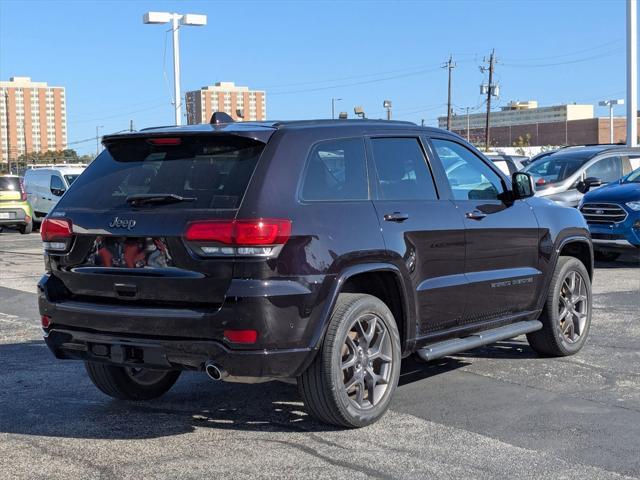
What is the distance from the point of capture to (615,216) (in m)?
13.5

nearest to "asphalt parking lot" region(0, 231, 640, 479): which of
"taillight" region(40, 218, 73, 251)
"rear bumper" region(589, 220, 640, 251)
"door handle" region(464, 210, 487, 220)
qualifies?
"taillight" region(40, 218, 73, 251)

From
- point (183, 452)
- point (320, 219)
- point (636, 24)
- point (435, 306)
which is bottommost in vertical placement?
point (183, 452)

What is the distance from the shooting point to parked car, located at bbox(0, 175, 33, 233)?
955 inches

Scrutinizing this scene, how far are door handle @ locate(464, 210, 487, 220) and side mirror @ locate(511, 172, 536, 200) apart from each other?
496 mm

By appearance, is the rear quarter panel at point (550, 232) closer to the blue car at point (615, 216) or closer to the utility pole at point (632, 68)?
the blue car at point (615, 216)

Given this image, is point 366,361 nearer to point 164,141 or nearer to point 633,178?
point 164,141

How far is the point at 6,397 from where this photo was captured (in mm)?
6043

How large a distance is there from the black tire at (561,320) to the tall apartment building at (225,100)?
57.0 m

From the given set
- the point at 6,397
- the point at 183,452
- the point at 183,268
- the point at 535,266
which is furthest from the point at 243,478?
the point at 535,266

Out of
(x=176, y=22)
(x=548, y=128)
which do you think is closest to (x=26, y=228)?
(x=176, y=22)

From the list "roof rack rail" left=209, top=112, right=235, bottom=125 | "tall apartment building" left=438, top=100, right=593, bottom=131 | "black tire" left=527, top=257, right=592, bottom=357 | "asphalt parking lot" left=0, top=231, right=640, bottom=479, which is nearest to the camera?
"asphalt parking lot" left=0, top=231, right=640, bottom=479

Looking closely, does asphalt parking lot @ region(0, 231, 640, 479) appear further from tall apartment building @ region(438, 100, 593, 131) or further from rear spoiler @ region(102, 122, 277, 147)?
tall apartment building @ region(438, 100, 593, 131)

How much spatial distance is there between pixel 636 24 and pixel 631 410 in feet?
82.5

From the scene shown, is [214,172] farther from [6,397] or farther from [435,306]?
[6,397]
